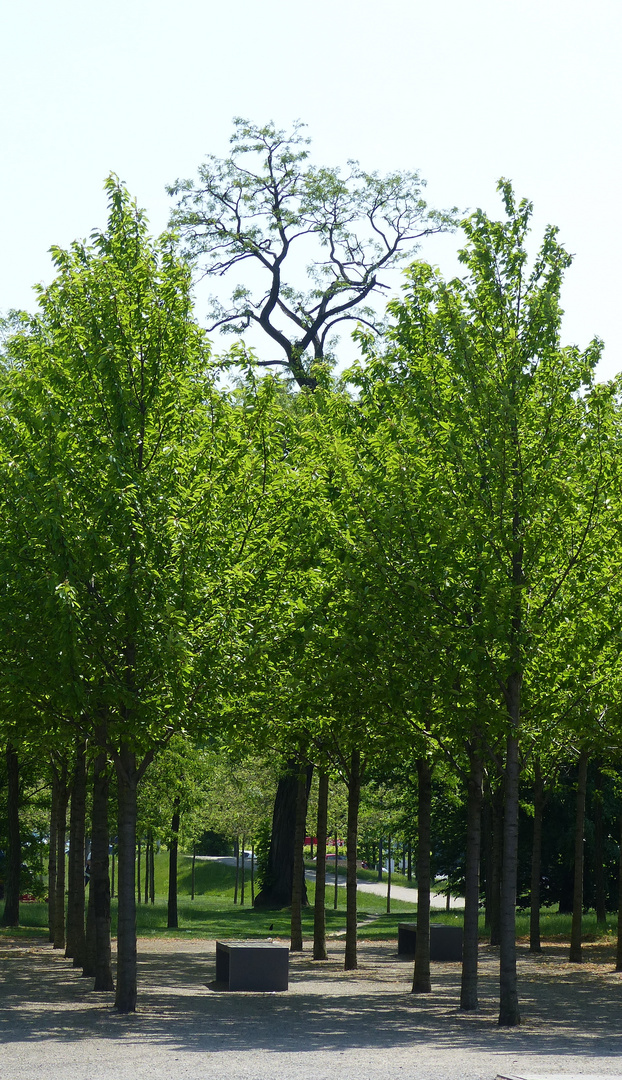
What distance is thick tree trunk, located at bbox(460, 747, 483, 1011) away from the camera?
1590cm

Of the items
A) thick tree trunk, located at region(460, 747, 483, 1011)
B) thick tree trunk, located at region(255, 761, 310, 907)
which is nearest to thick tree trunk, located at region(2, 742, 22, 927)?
thick tree trunk, located at region(255, 761, 310, 907)

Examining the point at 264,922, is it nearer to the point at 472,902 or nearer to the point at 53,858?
the point at 53,858

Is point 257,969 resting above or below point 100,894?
below

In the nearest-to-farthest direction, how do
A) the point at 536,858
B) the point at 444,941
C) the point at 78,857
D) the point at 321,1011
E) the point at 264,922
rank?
1. the point at 321,1011
2. the point at 78,857
3. the point at 444,941
4. the point at 536,858
5. the point at 264,922

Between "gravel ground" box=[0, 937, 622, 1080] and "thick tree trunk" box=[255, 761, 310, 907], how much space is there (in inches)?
674

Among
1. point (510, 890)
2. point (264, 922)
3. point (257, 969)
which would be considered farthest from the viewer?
point (264, 922)

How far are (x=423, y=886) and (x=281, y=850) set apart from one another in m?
22.5

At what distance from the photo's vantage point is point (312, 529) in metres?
15.5

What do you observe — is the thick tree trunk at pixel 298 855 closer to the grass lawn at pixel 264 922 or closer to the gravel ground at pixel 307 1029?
the gravel ground at pixel 307 1029

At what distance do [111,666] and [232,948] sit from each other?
262 inches

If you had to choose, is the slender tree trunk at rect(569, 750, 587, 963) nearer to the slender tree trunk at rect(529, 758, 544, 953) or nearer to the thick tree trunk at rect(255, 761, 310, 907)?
the slender tree trunk at rect(529, 758, 544, 953)

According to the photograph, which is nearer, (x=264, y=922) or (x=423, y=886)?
(x=423, y=886)

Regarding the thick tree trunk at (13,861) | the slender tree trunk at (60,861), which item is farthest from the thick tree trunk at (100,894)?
the thick tree trunk at (13,861)

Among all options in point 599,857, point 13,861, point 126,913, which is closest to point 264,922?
point 13,861
